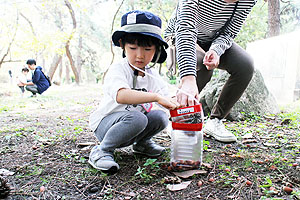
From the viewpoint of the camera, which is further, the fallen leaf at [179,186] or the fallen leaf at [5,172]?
the fallen leaf at [5,172]

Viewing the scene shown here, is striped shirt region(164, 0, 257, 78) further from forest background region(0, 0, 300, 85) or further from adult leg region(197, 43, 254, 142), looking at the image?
forest background region(0, 0, 300, 85)

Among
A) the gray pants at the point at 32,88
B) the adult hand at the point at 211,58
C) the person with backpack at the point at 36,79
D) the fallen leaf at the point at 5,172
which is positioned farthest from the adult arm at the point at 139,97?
the gray pants at the point at 32,88

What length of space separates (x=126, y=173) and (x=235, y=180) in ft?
2.37

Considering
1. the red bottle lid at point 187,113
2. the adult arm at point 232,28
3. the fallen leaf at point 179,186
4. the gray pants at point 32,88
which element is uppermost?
the adult arm at point 232,28

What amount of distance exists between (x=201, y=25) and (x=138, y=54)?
2.83 feet

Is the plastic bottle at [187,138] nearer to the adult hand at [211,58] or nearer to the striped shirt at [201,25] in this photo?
the striped shirt at [201,25]

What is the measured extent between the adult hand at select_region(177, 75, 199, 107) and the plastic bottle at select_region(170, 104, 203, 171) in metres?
0.09

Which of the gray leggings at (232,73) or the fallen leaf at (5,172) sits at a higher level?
the gray leggings at (232,73)

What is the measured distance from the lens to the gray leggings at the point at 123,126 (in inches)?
65.8

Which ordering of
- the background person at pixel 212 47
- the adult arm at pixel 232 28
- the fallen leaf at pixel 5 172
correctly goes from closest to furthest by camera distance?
the fallen leaf at pixel 5 172, the background person at pixel 212 47, the adult arm at pixel 232 28

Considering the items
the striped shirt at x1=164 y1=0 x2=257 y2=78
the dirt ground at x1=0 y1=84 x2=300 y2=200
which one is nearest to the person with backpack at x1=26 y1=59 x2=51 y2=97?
the dirt ground at x1=0 y1=84 x2=300 y2=200

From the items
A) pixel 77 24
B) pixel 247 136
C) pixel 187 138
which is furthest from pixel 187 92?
pixel 77 24

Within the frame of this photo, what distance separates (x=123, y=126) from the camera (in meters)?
1.67

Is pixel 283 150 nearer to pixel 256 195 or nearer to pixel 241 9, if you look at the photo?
pixel 256 195
